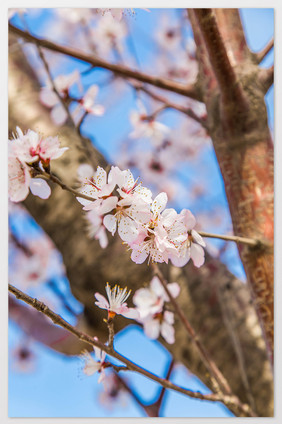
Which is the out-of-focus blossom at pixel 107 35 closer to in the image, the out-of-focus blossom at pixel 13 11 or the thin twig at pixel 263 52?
the out-of-focus blossom at pixel 13 11

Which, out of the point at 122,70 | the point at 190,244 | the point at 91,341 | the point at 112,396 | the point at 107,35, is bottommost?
the point at 112,396

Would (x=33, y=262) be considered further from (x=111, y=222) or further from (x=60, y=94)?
(x=111, y=222)

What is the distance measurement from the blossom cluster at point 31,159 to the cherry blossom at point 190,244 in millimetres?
220

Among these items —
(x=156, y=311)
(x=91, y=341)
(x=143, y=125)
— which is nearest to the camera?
(x=91, y=341)

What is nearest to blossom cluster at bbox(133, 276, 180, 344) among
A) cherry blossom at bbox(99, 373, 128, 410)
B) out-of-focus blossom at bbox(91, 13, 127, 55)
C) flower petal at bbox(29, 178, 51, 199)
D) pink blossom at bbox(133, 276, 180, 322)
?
pink blossom at bbox(133, 276, 180, 322)

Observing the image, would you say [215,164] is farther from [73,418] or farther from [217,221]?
[73,418]

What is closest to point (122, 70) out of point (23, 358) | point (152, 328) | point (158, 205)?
point (158, 205)

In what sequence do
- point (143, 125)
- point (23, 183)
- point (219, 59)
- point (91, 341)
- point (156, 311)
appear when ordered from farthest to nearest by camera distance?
1. point (143, 125)
2. point (156, 311)
3. point (219, 59)
4. point (23, 183)
5. point (91, 341)

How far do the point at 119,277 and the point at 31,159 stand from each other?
44cm

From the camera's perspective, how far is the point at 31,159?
647mm

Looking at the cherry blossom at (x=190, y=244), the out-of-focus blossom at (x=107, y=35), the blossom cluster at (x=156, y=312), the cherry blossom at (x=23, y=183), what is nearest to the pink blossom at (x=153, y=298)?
the blossom cluster at (x=156, y=312)

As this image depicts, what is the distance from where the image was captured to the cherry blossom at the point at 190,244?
67 centimetres

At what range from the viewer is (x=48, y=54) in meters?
1.09
